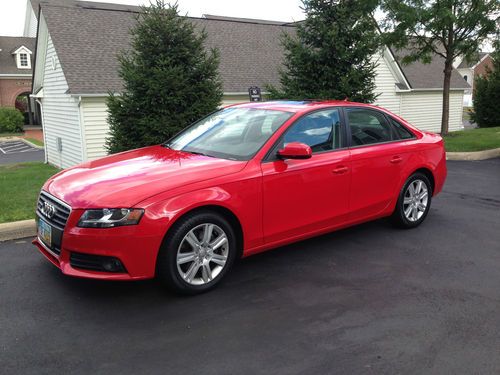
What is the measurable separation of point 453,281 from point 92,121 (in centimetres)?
1182

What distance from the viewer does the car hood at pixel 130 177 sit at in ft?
12.0

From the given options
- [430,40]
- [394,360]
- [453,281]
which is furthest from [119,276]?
[430,40]

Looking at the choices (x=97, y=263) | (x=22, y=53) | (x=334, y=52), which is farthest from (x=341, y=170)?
(x=22, y=53)

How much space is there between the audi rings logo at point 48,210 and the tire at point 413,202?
3.71 metres

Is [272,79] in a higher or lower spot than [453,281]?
higher

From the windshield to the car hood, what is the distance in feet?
0.69

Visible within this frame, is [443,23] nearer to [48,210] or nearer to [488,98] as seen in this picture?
[488,98]

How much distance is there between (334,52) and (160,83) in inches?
190

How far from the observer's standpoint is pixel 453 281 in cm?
425

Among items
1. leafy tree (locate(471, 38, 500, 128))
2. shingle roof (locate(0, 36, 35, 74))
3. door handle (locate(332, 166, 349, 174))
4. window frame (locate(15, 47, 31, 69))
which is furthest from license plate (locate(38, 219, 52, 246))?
window frame (locate(15, 47, 31, 69))

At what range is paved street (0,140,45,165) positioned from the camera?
70.8 ft

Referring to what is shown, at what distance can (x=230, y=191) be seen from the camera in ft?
13.1

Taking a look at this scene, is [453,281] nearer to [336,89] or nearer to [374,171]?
[374,171]

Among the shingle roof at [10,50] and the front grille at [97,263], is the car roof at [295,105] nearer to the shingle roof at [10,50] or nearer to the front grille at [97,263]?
the front grille at [97,263]
